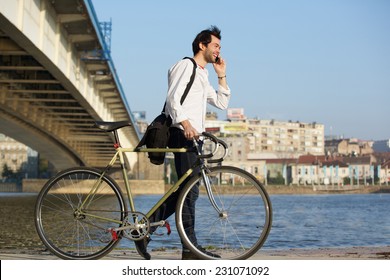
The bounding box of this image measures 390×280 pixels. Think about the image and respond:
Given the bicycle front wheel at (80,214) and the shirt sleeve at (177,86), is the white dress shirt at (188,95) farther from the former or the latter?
the bicycle front wheel at (80,214)

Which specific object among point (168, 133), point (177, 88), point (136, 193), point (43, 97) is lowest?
point (136, 193)

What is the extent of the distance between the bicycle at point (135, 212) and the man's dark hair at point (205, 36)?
69 centimetres

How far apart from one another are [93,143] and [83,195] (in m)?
40.1

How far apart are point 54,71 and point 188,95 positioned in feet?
48.6

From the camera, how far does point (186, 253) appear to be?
422 centimetres

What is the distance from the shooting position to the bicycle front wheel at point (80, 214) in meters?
4.28

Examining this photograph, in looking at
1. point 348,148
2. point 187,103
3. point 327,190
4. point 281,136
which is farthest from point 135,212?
point 348,148

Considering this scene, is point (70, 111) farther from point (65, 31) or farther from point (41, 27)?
point (41, 27)

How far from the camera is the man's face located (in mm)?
4621

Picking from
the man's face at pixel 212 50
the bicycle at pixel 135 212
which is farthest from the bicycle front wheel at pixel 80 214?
the man's face at pixel 212 50

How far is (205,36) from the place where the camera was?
463cm

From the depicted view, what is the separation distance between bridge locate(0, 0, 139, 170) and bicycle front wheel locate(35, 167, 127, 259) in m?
8.16
